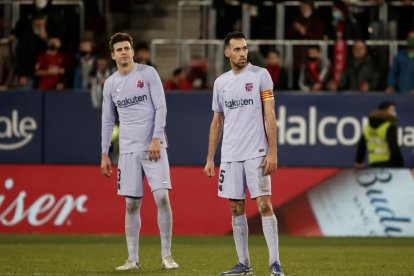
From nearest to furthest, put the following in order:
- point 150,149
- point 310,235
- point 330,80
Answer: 1. point 150,149
2. point 310,235
3. point 330,80

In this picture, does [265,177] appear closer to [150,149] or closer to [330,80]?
[150,149]

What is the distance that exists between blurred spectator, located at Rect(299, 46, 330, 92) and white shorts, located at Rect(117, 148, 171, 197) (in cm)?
938

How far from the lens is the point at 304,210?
59.2 ft

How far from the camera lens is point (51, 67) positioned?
71.8 ft

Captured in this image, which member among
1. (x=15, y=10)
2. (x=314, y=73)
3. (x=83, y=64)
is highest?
(x=15, y=10)

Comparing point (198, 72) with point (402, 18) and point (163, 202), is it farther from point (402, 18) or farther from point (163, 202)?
point (163, 202)

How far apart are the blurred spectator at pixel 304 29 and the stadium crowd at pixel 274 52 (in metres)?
0.02

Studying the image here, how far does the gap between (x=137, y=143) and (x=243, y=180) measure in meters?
1.52

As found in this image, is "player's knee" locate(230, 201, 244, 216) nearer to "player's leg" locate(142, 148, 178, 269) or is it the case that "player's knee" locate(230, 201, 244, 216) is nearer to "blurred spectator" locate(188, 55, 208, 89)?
"player's leg" locate(142, 148, 178, 269)

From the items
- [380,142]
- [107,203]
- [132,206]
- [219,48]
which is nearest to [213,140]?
[132,206]

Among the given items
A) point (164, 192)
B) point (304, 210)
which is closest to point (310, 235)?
point (304, 210)

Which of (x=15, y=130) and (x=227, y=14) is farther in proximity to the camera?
(x=227, y=14)

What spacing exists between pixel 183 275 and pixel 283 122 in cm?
1064

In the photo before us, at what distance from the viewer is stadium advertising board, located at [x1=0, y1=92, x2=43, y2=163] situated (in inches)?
867
